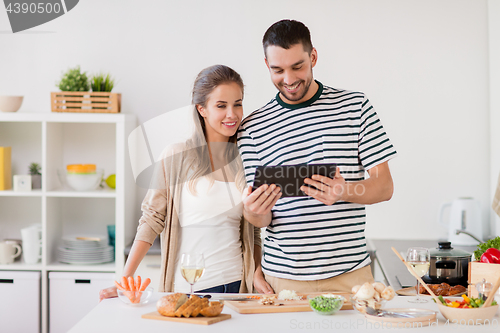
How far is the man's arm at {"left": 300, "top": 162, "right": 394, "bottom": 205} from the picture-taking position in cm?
152

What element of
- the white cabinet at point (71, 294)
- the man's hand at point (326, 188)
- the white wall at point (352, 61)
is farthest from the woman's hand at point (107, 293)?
the white wall at point (352, 61)

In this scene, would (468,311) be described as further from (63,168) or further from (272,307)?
(63,168)

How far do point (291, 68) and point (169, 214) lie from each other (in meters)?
0.68

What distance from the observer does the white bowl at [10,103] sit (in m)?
2.95

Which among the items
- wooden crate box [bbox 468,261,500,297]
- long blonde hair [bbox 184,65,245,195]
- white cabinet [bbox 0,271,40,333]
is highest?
long blonde hair [bbox 184,65,245,195]

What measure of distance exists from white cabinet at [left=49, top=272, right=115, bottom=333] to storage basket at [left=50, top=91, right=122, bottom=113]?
3.17 ft

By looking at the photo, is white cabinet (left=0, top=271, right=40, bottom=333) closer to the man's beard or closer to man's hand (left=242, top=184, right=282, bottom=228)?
man's hand (left=242, top=184, right=282, bottom=228)

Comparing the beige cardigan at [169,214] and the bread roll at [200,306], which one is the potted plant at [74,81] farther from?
the bread roll at [200,306]

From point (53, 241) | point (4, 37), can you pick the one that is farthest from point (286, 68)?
point (4, 37)

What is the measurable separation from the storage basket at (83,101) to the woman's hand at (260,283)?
1578 mm

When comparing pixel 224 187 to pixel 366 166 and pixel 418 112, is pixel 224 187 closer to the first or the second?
pixel 366 166

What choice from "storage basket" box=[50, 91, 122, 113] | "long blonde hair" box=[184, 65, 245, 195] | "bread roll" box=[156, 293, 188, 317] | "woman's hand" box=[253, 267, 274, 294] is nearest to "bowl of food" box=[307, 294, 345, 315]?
"bread roll" box=[156, 293, 188, 317]

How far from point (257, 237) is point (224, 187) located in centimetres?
27

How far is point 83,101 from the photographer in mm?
2961
